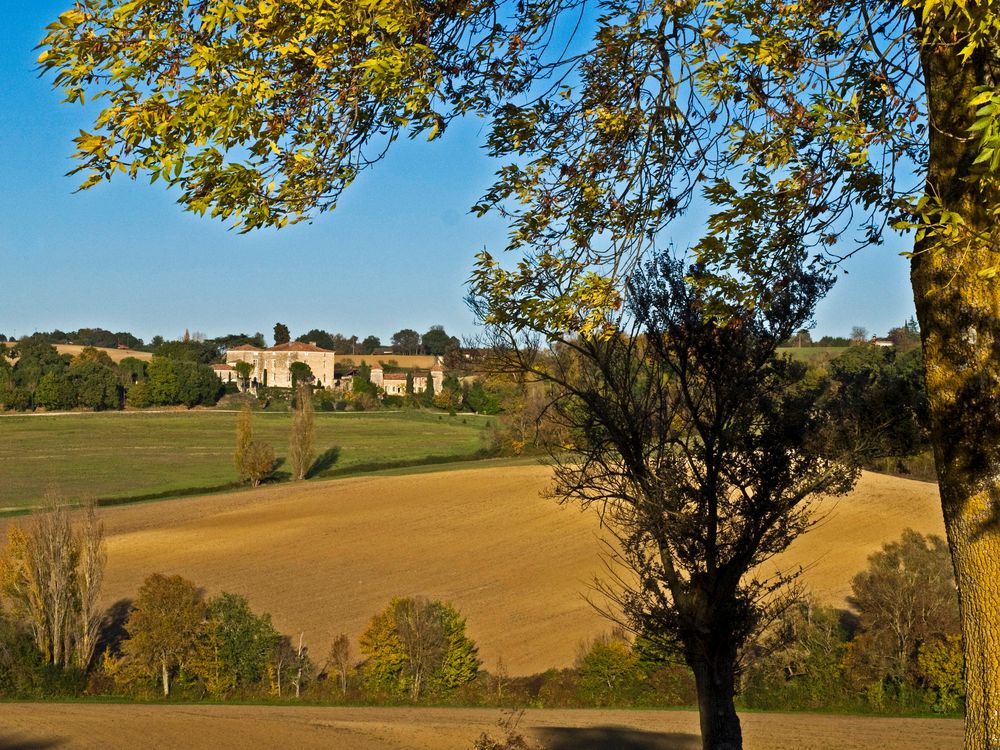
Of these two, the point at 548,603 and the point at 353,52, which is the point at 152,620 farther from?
the point at 353,52

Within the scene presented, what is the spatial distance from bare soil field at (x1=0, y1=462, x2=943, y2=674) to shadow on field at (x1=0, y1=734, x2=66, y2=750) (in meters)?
10.1

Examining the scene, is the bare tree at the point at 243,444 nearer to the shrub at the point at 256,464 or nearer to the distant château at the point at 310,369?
the shrub at the point at 256,464

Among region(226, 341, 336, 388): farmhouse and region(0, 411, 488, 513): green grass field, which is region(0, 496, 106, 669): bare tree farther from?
region(226, 341, 336, 388): farmhouse

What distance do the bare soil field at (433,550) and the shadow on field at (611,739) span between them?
8.17m

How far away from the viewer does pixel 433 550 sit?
39.8 meters

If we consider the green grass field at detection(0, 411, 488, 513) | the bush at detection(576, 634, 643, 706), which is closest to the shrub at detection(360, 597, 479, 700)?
the bush at detection(576, 634, 643, 706)

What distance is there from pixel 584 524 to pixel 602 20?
123 feet

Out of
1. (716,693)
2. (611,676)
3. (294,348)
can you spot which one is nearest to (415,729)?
(611,676)

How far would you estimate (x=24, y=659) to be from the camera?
2678cm

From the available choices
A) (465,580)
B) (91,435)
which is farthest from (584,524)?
(91,435)

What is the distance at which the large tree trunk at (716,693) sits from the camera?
8.48 meters

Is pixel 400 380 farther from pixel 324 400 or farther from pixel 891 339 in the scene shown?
pixel 891 339

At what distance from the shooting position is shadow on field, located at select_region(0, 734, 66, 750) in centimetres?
1711

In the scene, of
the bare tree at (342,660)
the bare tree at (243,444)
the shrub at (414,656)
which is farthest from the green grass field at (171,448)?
the shrub at (414,656)
